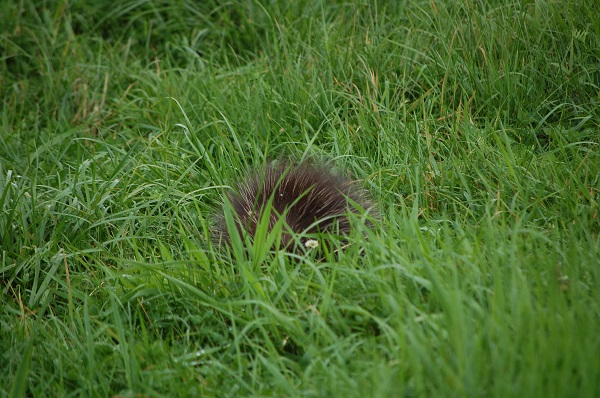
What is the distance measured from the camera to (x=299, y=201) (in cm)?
283

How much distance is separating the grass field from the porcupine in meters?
0.13

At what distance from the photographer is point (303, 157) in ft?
10.2

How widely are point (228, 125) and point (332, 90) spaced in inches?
21.8

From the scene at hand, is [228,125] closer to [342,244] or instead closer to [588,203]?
[342,244]

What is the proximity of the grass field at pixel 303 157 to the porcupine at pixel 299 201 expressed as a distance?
0.13 meters

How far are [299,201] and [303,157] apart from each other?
0.34 metres

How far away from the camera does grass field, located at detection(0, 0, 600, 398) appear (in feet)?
6.68

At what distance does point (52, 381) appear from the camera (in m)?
2.31

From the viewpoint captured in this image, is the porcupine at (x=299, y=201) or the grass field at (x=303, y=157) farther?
the porcupine at (x=299, y=201)

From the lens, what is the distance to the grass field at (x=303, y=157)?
2.04 metres

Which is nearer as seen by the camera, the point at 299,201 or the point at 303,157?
the point at 299,201

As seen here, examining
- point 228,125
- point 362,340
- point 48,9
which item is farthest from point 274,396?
point 48,9

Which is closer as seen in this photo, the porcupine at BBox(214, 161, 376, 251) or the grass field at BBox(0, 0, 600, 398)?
the grass field at BBox(0, 0, 600, 398)

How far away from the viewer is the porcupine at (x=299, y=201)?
109 inches
